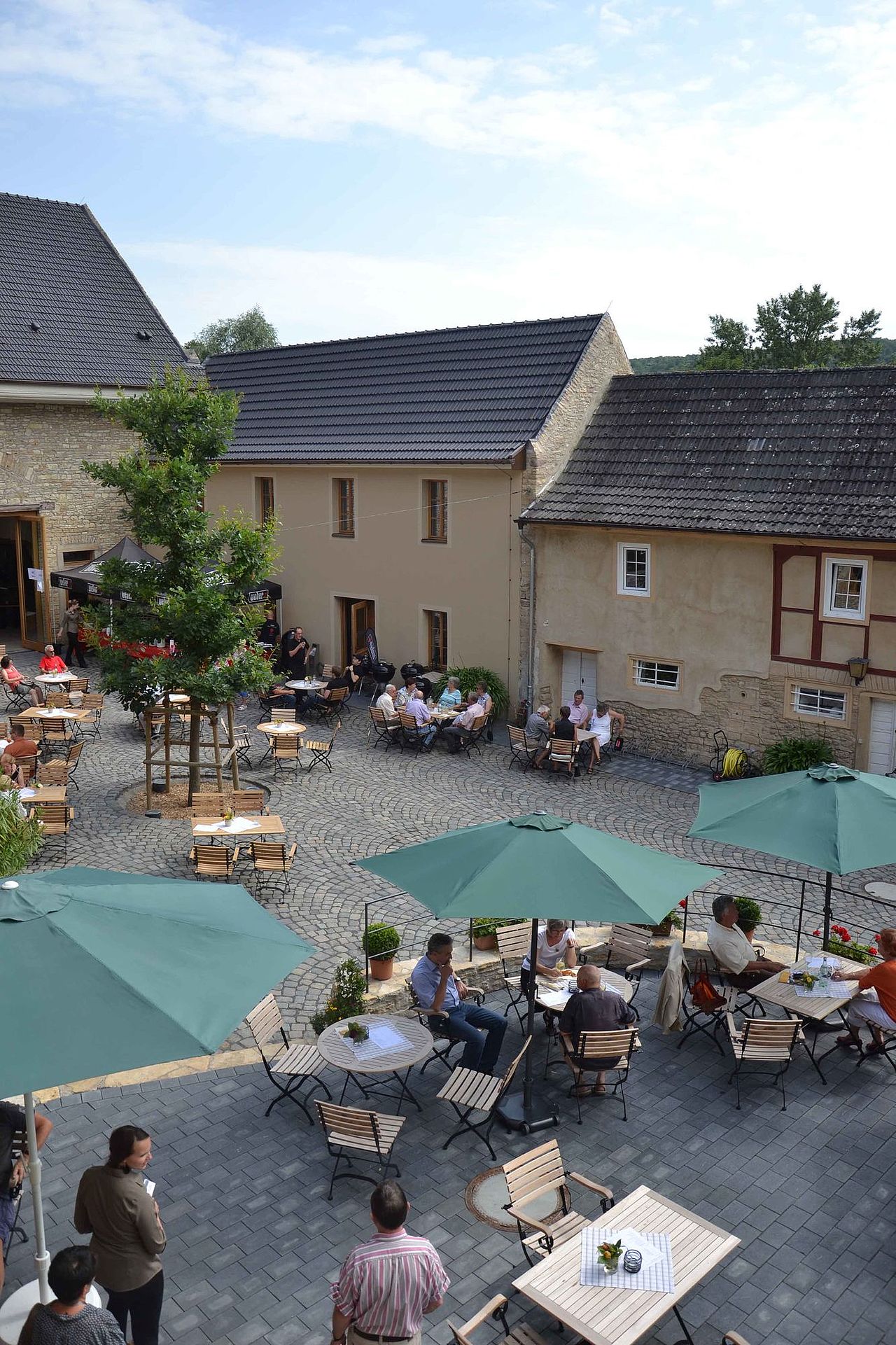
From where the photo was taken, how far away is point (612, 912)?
325 inches

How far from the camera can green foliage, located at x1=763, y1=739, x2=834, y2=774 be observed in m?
19.2

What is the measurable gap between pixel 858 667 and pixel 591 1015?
11.0 m

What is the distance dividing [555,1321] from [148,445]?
44.6 ft

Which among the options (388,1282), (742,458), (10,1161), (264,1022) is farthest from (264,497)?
(388,1282)

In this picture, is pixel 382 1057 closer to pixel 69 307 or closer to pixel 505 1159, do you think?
pixel 505 1159

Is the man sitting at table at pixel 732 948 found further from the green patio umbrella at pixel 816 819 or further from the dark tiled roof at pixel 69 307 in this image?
the dark tiled roof at pixel 69 307

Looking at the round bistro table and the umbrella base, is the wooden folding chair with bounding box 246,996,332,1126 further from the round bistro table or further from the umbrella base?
the umbrella base

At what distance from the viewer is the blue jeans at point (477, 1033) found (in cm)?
970

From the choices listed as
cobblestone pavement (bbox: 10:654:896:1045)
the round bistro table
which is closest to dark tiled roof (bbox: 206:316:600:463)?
cobblestone pavement (bbox: 10:654:896:1045)

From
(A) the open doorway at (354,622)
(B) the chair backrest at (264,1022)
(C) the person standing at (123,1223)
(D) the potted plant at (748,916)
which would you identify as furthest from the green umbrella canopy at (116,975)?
(A) the open doorway at (354,622)

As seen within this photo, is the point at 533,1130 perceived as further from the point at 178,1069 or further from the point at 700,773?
the point at 700,773

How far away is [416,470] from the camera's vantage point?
82.8 feet

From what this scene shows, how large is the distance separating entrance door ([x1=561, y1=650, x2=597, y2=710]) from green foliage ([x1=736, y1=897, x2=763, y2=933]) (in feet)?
36.3

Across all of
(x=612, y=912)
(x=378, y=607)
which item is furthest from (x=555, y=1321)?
(x=378, y=607)
